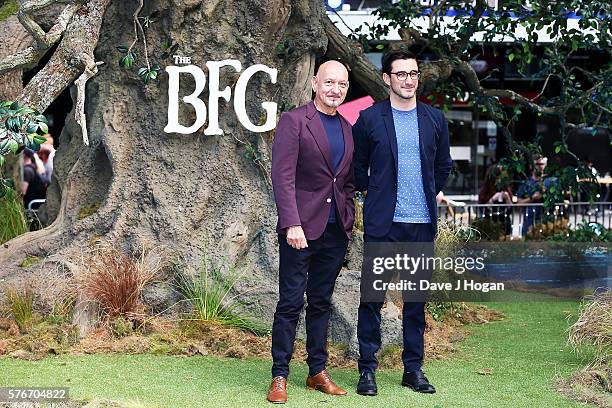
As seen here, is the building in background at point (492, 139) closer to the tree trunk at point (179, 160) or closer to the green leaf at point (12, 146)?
the tree trunk at point (179, 160)

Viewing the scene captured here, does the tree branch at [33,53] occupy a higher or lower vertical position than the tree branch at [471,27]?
lower

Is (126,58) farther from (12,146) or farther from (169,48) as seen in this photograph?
(12,146)

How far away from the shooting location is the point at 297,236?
21.1ft

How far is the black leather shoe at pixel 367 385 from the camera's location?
672 cm

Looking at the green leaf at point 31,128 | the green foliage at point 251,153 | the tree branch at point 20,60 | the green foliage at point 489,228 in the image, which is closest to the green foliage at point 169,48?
the green foliage at point 251,153

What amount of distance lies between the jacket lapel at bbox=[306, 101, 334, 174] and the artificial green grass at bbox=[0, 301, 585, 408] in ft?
5.03

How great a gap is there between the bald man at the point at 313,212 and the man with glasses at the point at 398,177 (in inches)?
5.9

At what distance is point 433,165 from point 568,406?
177 cm

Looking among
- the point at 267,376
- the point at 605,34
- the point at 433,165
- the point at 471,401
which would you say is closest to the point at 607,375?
the point at 471,401

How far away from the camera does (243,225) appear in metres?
8.84

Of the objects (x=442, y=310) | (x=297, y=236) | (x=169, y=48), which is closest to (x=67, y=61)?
(x=169, y=48)

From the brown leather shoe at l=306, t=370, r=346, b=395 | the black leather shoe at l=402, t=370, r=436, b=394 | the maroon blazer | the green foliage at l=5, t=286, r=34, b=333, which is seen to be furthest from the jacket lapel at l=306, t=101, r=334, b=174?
the green foliage at l=5, t=286, r=34, b=333

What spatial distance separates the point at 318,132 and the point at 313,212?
516 mm

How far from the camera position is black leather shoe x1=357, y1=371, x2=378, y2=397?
265 inches
